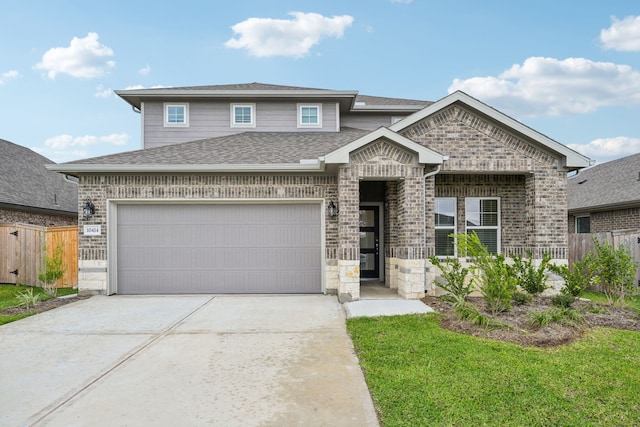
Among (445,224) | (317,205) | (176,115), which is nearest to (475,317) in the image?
(445,224)

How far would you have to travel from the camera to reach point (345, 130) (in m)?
15.4

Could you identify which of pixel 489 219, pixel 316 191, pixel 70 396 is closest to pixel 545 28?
pixel 489 219

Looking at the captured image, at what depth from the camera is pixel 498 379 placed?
473cm

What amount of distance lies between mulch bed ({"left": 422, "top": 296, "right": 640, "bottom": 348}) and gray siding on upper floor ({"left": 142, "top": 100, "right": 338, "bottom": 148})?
8.42 metres

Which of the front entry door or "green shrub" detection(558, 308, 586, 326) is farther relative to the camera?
the front entry door

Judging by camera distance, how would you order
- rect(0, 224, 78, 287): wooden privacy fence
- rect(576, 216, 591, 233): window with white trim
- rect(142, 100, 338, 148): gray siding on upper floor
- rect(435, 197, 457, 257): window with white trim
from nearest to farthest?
rect(435, 197, 457, 257): window with white trim, rect(0, 224, 78, 287): wooden privacy fence, rect(142, 100, 338, 148): gray siding on upper floor, rect(576, 216, 591, 233): window with white trim

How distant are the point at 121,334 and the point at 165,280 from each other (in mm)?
4018

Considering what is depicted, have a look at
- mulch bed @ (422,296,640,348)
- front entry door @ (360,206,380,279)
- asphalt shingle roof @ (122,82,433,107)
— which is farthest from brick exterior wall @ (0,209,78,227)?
mulch bed @ (422,296,640,348)

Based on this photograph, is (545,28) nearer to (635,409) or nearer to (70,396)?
(635,409)

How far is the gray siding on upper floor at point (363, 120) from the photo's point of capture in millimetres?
16297

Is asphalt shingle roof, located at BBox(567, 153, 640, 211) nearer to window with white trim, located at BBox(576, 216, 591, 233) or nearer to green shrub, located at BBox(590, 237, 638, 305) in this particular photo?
window with white trim, located at BBox(576, 216, 591, 233)

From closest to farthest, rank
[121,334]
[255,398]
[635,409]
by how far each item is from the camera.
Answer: [635,409] < [255,398] < [121,334]

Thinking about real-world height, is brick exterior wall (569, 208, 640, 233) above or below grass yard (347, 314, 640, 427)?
above

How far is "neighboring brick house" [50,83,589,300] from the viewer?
970 cm
